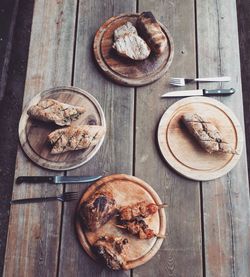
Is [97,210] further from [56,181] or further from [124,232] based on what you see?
[56,181]

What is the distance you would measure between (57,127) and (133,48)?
2.12 feet

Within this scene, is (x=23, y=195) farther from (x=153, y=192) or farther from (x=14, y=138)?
(x=14, y=138)

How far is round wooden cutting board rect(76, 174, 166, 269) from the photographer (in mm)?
1850

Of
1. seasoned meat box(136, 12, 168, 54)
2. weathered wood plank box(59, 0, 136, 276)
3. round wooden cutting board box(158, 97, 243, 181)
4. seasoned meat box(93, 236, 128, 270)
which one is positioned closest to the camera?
seasoned meat box(93, 236, 128, 270)

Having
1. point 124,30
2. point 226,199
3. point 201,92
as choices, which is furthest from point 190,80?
point 226,199

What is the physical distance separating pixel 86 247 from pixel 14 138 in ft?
5.23

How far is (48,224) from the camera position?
191 centimetres

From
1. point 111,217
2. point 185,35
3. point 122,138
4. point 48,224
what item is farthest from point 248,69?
point 48,224

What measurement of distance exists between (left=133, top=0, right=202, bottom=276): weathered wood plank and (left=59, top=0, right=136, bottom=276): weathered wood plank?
73 millimetres

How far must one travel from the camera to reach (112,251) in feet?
5.85

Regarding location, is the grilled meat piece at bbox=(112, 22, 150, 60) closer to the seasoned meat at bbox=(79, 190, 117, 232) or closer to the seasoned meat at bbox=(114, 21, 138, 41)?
the seasoned meat at bbox=(114, 21, 138, 41)

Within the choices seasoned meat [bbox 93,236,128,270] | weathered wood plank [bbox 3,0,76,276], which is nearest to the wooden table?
weathered wood plank [bbox 3,0,76,276]

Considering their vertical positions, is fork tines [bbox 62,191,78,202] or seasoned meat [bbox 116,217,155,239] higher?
fork tines [bbox 62,191,78,202]

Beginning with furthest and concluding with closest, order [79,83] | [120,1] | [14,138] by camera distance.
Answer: [14,138], [120,1], [79,83]
